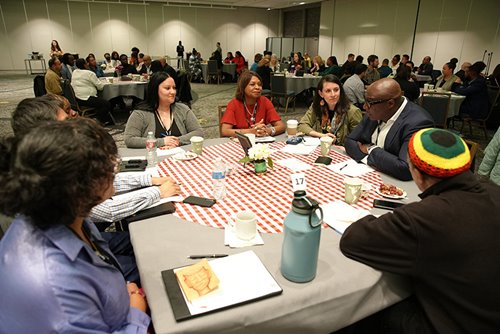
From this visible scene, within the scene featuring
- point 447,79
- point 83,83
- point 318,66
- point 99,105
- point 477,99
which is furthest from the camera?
point 318,66

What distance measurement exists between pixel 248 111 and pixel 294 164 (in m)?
1.29

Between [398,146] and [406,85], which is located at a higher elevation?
[406,85]

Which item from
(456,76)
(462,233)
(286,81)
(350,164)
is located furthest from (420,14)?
(462,233)

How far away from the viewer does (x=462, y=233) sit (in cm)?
112

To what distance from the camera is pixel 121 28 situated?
15047 millimetres

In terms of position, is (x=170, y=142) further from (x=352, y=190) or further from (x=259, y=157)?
(x=352, y=190)

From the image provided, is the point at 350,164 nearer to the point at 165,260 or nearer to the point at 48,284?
the point at 165,260

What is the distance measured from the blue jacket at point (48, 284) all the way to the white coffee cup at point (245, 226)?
60cm

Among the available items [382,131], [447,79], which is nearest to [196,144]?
[382,131]

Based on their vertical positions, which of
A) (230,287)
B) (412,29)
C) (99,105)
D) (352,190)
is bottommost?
(99,105)

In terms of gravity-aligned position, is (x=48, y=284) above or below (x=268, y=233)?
above

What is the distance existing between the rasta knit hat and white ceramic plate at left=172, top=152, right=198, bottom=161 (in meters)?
1.62

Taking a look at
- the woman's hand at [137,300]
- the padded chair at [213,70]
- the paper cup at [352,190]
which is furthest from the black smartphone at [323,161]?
the padded chair at [213,70]

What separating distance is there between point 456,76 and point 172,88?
6.64 m
